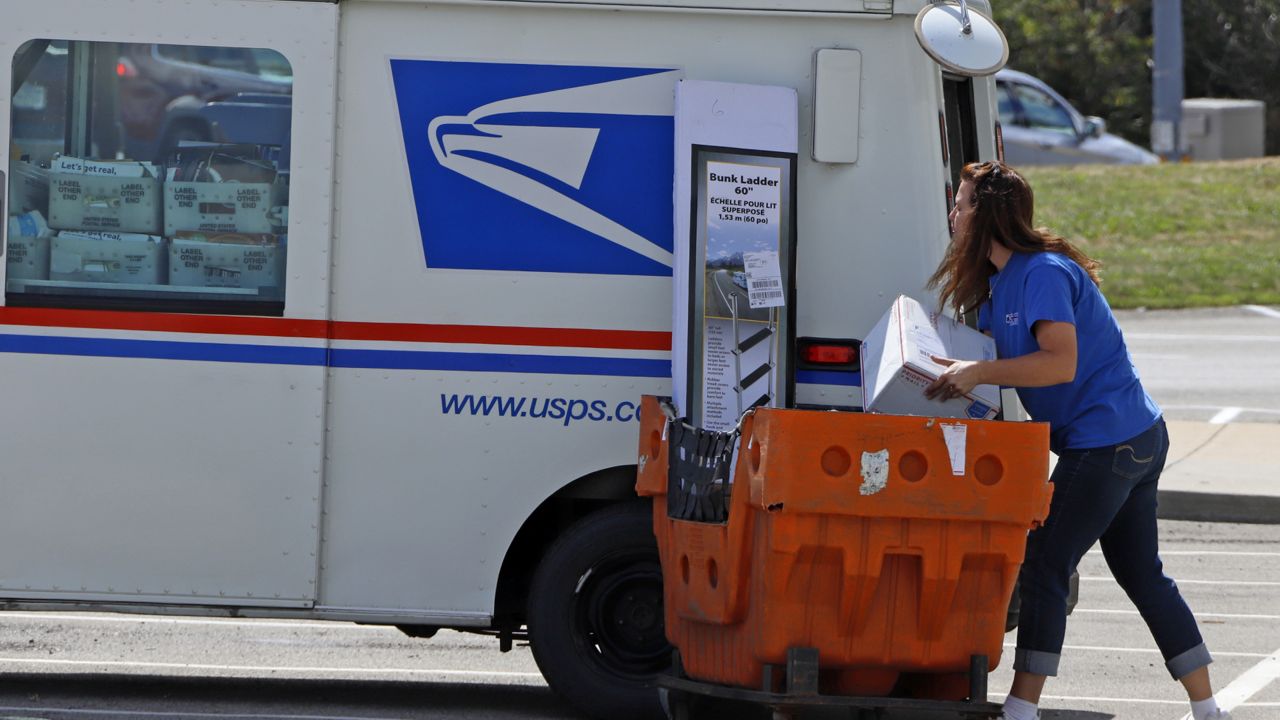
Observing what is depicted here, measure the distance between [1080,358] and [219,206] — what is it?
8.98 ft

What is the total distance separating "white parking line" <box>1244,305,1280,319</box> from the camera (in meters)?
17.3

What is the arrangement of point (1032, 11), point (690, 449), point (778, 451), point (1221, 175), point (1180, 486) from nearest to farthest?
point (778, 451)
point (690, 449)
point (1180, 486)
point (1221, 175)
point (1032, 11)

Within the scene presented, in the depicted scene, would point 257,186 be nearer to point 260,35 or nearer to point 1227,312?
point 260,35

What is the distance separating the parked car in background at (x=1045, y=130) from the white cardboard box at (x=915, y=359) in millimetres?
19839

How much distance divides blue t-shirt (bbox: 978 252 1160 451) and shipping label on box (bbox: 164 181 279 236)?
2313 millimetres

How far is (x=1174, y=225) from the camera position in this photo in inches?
805

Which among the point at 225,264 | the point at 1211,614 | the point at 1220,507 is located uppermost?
the point at 225,264

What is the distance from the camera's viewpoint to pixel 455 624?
18.6 ft

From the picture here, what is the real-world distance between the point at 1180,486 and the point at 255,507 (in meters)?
6.17

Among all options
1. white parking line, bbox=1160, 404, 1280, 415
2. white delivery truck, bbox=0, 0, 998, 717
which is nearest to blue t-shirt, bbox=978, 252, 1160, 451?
white delivery truck, bbox=0, 0, 998, 717

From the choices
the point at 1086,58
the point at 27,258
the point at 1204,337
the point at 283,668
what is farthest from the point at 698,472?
the point at 1086,58

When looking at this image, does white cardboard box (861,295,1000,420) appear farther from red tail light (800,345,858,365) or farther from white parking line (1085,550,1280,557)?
white parking line (1085,550,1280,557)

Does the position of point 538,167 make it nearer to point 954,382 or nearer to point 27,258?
point 954,382

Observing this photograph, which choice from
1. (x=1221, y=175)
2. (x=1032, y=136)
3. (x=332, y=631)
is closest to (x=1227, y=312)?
(x=1221, y=175)
